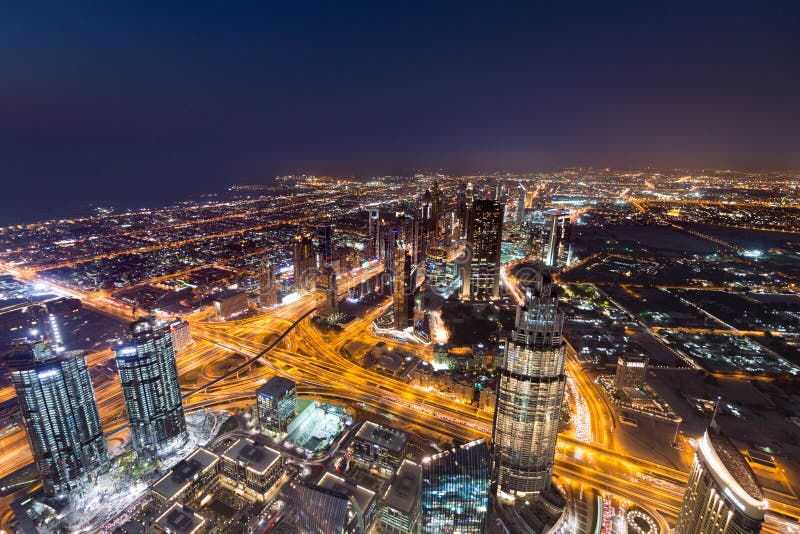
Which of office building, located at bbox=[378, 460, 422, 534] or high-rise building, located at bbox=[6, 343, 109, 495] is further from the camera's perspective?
high-rise building, located at bbox=[6, 343, 109, 495]

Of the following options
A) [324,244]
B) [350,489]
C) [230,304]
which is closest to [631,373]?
[350,489]

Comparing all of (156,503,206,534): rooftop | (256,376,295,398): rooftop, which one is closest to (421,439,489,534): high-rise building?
(156,503,206,534): rooftop

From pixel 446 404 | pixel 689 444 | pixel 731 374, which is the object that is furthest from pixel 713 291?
pixel 446 404

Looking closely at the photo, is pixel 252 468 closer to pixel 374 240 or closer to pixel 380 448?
pixel 380 448

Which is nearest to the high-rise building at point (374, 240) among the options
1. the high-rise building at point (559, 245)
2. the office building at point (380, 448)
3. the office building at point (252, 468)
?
the high-rise building at point (559, 245)

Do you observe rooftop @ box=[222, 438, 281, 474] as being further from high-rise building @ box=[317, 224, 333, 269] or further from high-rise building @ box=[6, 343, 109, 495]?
high-rise building @ box=[317, 224, 333, 269]

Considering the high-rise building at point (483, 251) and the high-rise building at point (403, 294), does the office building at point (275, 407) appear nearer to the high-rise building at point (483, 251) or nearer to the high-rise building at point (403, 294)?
the high-rise building at point (403, 294)
